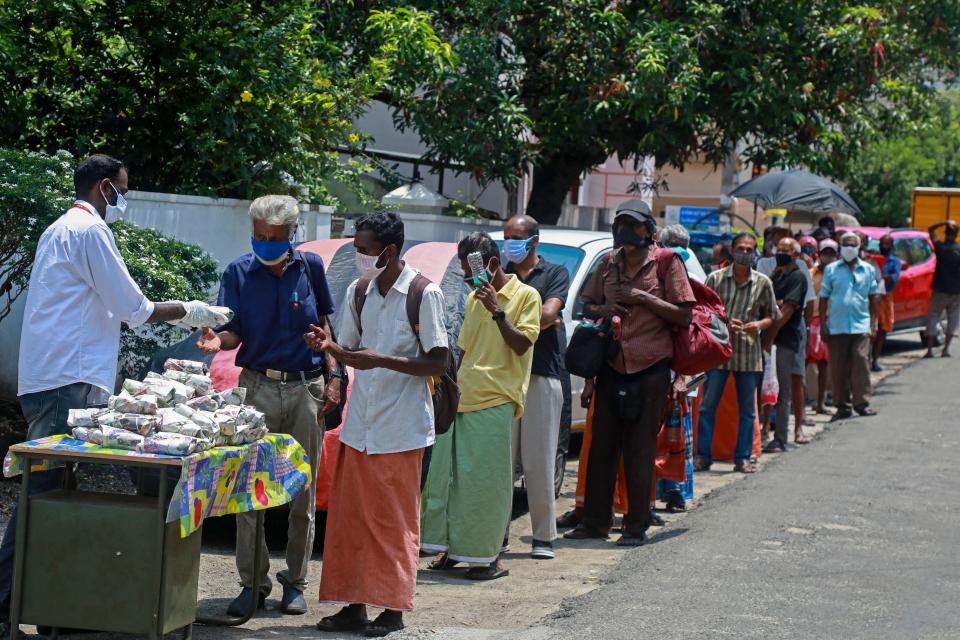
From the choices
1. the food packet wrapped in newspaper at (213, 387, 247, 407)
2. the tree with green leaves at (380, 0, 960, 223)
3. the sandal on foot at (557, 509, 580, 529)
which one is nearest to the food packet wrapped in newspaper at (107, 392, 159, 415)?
the food packet wrapped in newspaper at (213, 387, 247, 407)

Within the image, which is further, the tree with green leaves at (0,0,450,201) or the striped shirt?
the striped shirt

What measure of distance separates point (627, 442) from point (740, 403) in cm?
289

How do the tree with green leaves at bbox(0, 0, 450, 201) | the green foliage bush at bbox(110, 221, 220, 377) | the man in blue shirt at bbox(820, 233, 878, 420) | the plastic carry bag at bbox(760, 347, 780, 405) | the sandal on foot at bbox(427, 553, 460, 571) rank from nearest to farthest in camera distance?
the sandal on foot at bbox(427, 553, 460, 571), the green foliage bush at bbox(110, 221, 220, 377), the tree with green leaves at bbox(0, 0, 450, 201), the plastic carry bag at bbox(760, 347, 780, 405), the man in blue shirt at bbox(820, 233, 878, 420)

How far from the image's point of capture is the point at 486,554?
23.6ft

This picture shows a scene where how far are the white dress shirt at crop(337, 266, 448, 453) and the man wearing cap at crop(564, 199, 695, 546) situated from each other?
7.28 ft

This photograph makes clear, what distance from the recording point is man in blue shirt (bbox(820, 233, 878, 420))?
1364 cm

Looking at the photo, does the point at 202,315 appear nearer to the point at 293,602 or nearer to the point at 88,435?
the point at 88,435

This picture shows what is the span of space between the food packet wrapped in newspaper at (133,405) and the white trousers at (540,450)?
114 inches

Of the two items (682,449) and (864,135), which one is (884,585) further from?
(864,135)

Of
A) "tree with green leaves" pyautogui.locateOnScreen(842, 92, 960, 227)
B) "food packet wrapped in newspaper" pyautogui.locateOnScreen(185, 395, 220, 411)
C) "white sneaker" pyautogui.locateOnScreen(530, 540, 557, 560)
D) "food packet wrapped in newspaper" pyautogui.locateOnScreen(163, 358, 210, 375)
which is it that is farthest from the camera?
"tree with green leaves" pyautogui.locateOnScreen(842, 92, 960, 227)

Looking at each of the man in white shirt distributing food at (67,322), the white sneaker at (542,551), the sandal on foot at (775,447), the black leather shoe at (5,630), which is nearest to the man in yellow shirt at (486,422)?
the white sneaker at (542,551)

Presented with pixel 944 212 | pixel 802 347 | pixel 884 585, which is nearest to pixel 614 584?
pixel 884 585

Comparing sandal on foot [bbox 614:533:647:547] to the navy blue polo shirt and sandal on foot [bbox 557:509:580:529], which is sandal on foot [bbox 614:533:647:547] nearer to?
sandal on foot [bbox 557:509:580:529]

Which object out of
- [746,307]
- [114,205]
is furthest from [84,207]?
[746,307]
